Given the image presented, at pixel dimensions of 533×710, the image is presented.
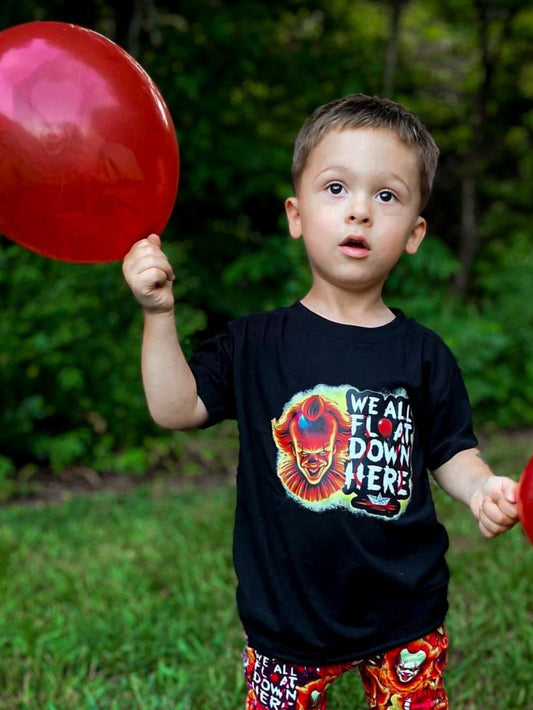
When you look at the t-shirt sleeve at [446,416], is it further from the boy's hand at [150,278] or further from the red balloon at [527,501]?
the boy's hand at [150,278]

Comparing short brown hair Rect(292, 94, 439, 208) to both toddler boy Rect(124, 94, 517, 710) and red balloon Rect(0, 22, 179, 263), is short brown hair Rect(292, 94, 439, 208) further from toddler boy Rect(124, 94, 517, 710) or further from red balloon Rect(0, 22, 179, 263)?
red balloon Rect(0, 22, 179, 263)

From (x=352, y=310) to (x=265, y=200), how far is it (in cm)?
504

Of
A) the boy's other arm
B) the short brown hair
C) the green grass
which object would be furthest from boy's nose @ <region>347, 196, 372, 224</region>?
the green grass

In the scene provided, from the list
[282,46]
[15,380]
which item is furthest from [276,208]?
[15,380]

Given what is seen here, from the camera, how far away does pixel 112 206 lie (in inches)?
60.4

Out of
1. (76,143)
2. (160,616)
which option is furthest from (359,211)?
(160,616)

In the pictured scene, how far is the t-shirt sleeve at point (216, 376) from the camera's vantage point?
5.49 feet

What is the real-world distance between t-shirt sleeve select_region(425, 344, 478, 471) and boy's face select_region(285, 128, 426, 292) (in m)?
0.22

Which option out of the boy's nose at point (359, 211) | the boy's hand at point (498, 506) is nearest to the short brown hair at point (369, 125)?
the boy's nose at point (359, 211)

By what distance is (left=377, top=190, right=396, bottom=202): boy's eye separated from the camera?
A: 5.28 feet

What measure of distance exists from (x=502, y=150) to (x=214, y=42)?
3149 mm

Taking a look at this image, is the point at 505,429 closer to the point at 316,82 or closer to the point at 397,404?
the point at 316,82

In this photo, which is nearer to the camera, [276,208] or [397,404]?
[397,404]

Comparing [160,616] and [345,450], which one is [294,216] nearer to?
[345,450]
